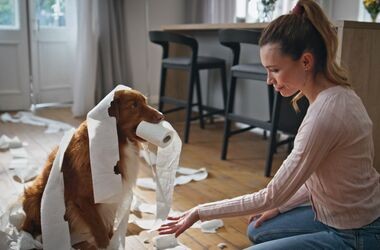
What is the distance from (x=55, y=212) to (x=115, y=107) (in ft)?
1.28

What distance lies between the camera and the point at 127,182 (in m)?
1.48

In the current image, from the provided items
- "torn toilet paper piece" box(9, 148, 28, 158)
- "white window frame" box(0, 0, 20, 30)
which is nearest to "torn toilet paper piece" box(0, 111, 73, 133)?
"torn toilet paper piece" box(9, 148, 28, 158)

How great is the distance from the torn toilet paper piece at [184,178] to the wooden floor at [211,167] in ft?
0.14

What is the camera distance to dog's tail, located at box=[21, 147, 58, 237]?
1.50 m

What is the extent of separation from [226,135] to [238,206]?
5.68 feet

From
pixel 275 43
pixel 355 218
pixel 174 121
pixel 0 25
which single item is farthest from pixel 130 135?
pixel 0 25

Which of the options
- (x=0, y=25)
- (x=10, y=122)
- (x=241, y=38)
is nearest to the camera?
(x=241, y=38)

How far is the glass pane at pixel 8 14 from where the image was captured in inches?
171

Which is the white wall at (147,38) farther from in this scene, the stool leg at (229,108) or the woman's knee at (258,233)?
the woman's knee at (258,233)

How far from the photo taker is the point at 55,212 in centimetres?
140

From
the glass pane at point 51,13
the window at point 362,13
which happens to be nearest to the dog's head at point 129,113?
the window at point 362,13

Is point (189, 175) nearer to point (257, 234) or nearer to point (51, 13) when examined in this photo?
point (257, 234)

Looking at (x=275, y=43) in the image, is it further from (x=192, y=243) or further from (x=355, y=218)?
(x=192, y=243)

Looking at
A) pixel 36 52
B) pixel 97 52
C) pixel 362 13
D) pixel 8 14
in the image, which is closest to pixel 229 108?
pixel 362 13
